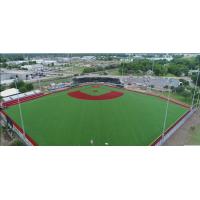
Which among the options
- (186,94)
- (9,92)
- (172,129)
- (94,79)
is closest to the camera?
(172,129)

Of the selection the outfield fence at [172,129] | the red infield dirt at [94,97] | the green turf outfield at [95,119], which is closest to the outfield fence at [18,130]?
the green turf outfield at [95,119]

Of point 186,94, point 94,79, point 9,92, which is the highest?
point 94,79

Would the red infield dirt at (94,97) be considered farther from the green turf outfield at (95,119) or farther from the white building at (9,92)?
the white building at (9,92)

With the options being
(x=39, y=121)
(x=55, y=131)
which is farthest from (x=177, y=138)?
(x=39, y=121)

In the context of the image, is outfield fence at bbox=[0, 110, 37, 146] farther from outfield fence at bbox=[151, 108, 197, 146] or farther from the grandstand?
the grandstand

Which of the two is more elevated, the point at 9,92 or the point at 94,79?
the point at 94,79

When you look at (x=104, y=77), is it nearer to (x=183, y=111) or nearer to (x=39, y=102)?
(x=39, y=102)

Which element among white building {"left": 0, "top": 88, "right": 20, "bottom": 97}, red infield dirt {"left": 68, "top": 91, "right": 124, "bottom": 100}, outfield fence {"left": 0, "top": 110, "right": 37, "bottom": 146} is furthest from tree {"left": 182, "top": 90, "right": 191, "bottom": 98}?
white building {"left": 0, "top": 88, "right": 20, "bottom": 97}

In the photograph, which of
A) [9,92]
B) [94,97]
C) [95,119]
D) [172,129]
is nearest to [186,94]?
[172,129]

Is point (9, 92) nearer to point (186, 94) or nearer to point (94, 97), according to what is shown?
point (94, 97)
